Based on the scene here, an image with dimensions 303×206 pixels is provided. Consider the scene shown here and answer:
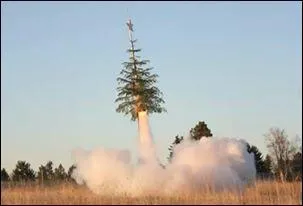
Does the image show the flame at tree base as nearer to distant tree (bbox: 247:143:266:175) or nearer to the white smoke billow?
the white smoke billow

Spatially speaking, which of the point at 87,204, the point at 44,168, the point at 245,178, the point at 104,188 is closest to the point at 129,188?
the point at 104,188

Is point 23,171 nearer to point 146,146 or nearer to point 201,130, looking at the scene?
point 201,130

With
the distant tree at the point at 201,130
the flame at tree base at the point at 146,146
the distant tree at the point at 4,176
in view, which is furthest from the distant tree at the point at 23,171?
the flame at tree base at the point at 146,146

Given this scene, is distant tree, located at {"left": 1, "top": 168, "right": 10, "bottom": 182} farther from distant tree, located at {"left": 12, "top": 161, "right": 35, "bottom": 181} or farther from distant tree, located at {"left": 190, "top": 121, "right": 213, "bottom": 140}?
distant tree, located at {"left": 190, "top": 121, "right": 213, "bottom": 140}

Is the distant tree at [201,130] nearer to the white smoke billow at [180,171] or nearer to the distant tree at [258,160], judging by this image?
the distant tree at [258,160]

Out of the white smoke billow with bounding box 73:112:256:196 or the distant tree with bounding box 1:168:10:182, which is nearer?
the white smoke billow with bounding box 73:112:256:196

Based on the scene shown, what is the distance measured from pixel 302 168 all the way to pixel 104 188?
3714 cm

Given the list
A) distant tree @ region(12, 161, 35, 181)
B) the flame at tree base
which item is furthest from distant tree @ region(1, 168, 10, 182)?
the flame at tree base

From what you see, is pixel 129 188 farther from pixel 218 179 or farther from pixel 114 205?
pixel 114 205

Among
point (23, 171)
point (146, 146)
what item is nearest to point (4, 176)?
point (23, 171)

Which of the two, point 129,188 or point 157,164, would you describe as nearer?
point 129,188

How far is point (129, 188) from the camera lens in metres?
40.1

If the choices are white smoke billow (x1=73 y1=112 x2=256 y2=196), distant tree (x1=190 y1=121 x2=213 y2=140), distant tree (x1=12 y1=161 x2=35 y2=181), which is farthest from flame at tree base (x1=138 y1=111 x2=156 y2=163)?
distant tree (x1=12 y1=161 x2=35 y2=181)

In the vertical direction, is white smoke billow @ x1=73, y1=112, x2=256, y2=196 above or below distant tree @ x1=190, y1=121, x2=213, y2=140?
below
